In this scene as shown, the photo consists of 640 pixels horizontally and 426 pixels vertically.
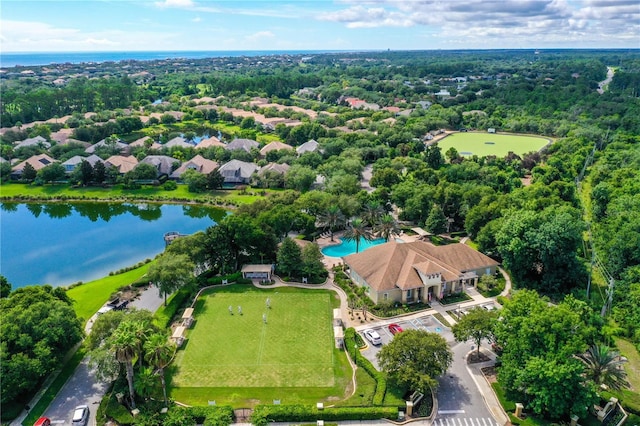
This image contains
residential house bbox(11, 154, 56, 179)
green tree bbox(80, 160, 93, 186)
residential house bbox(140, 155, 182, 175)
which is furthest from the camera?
residential house bbox(140, 155, 182, 175)

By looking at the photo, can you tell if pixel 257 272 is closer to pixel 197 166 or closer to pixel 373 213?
pixel 373 213

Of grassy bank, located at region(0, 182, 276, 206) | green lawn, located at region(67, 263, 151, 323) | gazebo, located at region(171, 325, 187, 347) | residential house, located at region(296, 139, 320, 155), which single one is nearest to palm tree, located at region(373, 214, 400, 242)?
gazebo, located at region(171, 325, 187, 347)

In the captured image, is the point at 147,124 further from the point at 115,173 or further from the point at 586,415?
the point at 586,415

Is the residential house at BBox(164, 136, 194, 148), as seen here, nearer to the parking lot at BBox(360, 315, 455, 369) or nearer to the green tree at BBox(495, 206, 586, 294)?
the parking lot at BBox(360, 315, 455, 369)

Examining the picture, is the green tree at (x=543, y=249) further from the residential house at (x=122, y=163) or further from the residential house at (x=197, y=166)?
the residential house at (x=122, y=163)

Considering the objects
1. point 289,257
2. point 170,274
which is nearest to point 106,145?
point 170,274
